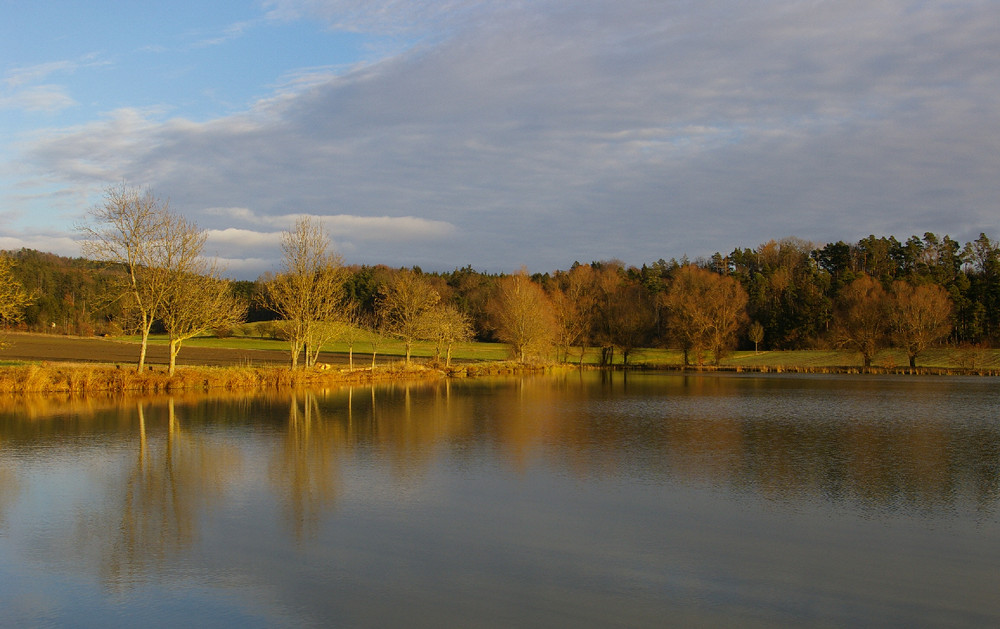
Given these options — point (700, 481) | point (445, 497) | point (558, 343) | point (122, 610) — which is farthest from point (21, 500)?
point (558, 343)

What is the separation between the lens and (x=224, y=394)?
1131 inches

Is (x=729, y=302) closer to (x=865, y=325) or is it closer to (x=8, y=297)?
(x=865, y=325)

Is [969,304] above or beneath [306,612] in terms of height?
above

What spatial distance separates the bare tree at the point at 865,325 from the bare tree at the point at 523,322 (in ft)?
94.1

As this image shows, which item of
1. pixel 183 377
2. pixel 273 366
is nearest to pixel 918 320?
pixel 273 366

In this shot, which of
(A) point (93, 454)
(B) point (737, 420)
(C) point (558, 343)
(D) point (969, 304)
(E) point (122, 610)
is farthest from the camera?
(D) point (969, 304)

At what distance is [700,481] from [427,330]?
3631 cm

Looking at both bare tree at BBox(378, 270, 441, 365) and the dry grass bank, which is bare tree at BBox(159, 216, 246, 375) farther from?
bare tree at BBox(378, 270, 441, 365)

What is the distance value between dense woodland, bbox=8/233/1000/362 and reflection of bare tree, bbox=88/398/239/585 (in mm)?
27372

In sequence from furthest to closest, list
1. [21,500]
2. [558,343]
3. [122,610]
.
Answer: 1. [558,343]
2. [21,500]
3. [122,610]

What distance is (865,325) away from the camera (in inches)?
2559

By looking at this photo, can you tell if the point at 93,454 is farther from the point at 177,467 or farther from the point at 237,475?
the point at 237,475

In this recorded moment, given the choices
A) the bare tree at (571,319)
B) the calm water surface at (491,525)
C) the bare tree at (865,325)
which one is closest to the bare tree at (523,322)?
the bare tree at (571,319)

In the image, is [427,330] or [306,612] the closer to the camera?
[306,612]
